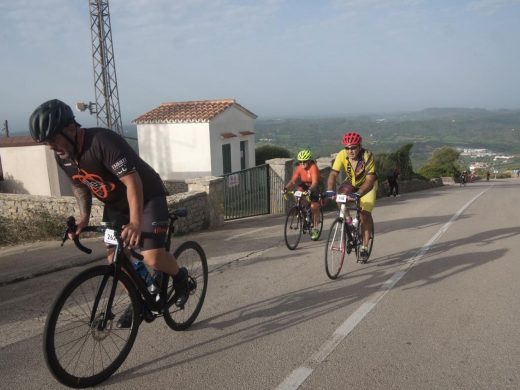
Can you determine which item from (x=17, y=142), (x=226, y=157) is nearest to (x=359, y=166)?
(x=17, y=142)

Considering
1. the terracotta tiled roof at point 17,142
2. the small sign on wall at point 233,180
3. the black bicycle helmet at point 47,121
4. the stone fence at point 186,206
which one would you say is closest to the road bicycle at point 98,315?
the black bicycle helmet at point 47,121

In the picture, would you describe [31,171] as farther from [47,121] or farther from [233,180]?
[47,121]

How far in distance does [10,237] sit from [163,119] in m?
16.9

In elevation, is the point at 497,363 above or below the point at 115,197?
below

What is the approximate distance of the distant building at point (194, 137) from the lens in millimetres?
24672

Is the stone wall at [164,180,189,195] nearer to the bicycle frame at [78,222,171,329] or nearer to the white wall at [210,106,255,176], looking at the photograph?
the white wall at [210,106,255,176]

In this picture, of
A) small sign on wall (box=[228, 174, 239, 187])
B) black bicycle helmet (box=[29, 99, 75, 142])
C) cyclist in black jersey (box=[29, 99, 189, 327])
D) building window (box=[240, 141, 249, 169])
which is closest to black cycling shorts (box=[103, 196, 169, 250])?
cyclist in black jersey (box=[29, 99, 189, 327])

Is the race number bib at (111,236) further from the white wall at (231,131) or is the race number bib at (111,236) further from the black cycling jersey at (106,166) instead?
the white wall at (231,131)

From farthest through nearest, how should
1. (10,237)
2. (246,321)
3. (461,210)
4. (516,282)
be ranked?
1. (461,210)
2. (10,237)
3. (516,282)
4. (246,321)


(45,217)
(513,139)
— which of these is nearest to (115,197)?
(45,217)

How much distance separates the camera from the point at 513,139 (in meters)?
153

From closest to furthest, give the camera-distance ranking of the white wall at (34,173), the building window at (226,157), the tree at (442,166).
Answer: the white wall at (34,173) → the building window at (226,157) → the tree at (442,166)

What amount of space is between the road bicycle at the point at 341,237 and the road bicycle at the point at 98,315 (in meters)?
2.62

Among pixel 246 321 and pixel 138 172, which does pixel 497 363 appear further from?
pixel 138 172
